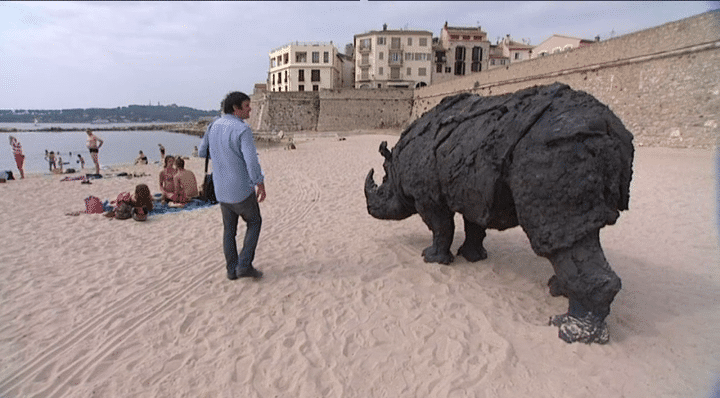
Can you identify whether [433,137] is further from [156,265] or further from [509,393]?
[156,265]

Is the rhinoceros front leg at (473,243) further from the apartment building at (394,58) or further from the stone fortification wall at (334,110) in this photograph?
the apartment building at (394,58)

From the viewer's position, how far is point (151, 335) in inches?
159

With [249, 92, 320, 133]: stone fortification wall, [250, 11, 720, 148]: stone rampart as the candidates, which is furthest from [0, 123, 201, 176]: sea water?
[250, 11, 720, 148]: stone rampart

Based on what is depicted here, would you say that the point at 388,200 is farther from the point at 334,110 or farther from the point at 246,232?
the point at 334,110

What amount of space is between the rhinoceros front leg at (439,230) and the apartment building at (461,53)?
56523 millimetres

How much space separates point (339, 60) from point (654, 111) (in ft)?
169

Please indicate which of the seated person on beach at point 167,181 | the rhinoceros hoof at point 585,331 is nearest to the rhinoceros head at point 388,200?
the rhinoceros hoof at point 585,331

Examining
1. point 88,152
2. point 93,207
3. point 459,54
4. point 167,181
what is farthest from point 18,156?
point 459,54

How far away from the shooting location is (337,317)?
4.34m

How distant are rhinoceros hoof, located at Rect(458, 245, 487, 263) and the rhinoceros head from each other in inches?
38.9

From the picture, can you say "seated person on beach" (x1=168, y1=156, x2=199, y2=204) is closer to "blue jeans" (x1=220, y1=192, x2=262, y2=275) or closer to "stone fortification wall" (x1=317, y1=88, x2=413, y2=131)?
"blue jeans" (x1=220, y1=192, x2=262, y2=275)

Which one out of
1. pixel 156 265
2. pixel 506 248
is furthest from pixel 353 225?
pixel 156 265

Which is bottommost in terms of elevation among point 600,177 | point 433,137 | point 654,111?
point 600,177

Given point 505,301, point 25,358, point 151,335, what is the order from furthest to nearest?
point 505,301, point 151,335, point 25,358
